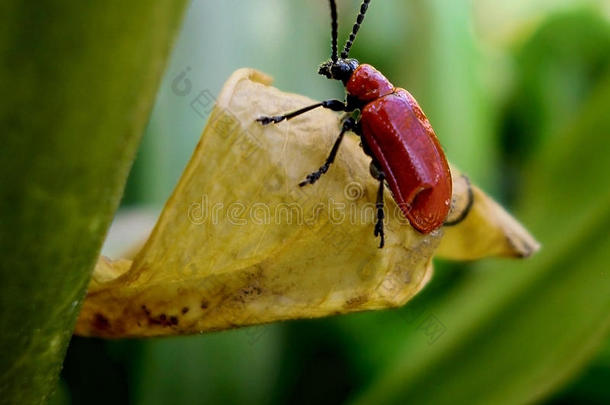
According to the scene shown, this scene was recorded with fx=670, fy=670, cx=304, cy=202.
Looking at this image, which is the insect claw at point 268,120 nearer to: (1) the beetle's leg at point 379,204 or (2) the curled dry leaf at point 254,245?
(2) the curled dry leaf at point 254,245

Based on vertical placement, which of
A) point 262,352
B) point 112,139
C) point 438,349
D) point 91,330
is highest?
point 112,139

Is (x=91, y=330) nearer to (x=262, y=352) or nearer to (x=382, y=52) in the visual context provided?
(x=262, y=352)

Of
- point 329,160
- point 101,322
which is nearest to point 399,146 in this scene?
point 329,160

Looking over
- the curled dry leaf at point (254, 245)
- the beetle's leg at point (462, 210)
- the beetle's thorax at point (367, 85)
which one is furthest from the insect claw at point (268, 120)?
the beetle's thorax at point (367, 85)

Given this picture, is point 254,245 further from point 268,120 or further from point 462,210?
point 462,210

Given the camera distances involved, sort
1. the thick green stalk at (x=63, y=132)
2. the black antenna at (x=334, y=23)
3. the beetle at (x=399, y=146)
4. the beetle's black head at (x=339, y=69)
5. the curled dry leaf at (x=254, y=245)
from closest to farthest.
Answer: the thick green stalk at (x=63, y=132)
the curled dry leaf at (x=254, y=245)
the beetle at (x=399, y=146)
the black antenna at (x=334, y=23)
the beetle's black head at (x=339, y=69)

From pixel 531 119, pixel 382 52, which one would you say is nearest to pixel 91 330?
pixel 382 52
